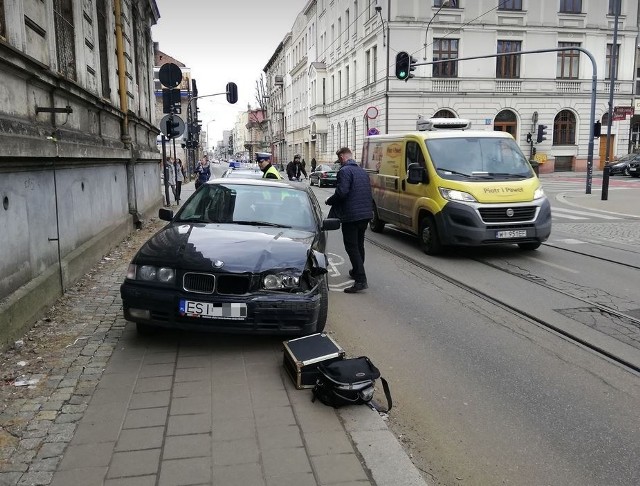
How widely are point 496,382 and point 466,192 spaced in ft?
18.2

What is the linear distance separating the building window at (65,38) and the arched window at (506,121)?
3639 cm

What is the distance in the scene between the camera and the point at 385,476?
307 centimetres

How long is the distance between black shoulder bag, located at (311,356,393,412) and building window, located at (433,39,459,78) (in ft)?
127

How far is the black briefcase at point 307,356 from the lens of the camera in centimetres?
420

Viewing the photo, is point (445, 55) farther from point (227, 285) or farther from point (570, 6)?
point (227, 285)

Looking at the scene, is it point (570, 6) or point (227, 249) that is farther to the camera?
point (570, 6)

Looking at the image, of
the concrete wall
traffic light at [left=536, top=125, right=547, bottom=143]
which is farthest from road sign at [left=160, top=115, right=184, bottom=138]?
traffic light at [left=536, top=125, right=547, bottom=143]

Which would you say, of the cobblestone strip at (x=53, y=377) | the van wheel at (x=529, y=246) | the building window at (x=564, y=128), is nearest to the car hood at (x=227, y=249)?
the cobblestone strip at (x=53, y=377)

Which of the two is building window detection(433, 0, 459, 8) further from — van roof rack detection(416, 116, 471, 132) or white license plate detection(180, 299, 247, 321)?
white license plate detection(180, 299, 247, 321)

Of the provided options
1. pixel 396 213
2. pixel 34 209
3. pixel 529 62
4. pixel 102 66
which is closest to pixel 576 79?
pixel 529 62

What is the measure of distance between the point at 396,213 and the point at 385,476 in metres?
9.01

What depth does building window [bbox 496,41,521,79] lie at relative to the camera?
40625 millimetres

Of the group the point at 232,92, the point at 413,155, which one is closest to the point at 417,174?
the point at 413,155

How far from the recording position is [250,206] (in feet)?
21.4
